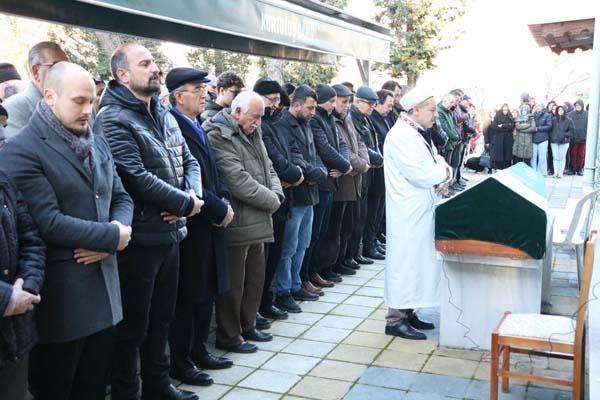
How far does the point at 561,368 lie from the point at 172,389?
2.51m

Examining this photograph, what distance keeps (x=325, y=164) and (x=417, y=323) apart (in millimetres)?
1717

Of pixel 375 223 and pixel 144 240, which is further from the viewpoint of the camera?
pixel 375 223

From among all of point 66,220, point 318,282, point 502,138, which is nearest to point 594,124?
point 318,282

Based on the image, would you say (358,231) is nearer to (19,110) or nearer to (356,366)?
(356,366)

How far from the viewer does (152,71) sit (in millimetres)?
3570

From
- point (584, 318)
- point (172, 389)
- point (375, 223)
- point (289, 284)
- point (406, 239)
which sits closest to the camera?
point (584, 318)

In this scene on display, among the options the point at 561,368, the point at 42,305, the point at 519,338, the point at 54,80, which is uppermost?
the point at 54,80

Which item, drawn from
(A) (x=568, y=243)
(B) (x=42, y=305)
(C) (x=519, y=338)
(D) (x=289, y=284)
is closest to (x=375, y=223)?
(D) (x=289, y=284)

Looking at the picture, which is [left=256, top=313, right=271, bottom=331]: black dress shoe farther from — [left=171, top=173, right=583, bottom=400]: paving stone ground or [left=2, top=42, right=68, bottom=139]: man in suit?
[left=2, top=42, right=68, bottom=139]: man in suit

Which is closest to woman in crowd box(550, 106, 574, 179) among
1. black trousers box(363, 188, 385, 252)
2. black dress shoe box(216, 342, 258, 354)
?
black trousers box(363, 188, 385, 252)

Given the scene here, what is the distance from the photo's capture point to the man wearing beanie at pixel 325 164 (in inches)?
243

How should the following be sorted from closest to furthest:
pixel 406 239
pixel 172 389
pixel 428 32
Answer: pixel 172 389 → pixel 406 239 → pixel 428 32

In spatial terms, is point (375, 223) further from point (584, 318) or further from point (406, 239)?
point (584, 318)

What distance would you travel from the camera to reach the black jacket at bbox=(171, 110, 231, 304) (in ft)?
13.6
